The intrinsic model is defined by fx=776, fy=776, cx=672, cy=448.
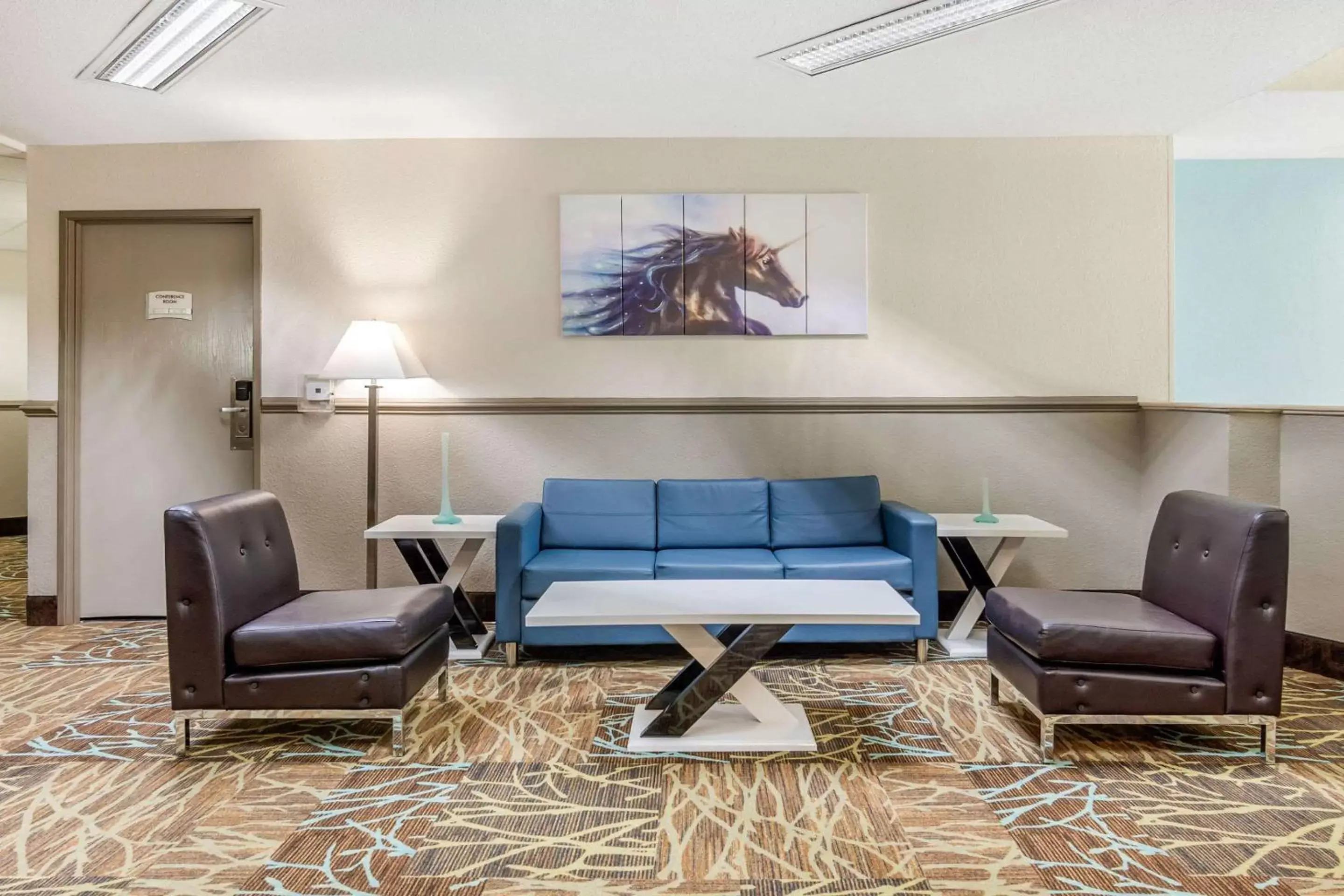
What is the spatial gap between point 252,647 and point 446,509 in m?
1.49

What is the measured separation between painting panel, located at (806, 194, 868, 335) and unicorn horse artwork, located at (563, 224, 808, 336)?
0.47 feet

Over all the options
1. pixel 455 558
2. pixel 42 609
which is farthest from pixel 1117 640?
pixel 42 609

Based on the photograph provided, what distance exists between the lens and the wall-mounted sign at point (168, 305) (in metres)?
4.52

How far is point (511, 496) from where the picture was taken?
454 centimetres

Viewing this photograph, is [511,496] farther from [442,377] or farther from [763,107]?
[763,107]

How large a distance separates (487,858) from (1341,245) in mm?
6161

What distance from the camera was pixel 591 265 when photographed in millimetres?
4461

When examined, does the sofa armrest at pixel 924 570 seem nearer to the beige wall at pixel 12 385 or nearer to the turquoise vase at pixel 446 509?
the turquoise vase at pixel 446 509

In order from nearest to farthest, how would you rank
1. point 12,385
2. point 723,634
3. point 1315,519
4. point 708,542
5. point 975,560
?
point 723,634
point 1315,519
point 975,560
point 708,542
point 12,385

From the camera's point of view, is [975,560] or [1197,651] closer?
[1197,651]

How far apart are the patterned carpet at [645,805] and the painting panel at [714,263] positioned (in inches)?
84.9

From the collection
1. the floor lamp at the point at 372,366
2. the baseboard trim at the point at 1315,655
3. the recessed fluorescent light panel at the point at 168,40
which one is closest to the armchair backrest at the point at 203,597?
the floor lamp at the point at 372,366

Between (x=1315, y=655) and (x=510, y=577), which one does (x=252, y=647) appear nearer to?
(x=510, y=577)

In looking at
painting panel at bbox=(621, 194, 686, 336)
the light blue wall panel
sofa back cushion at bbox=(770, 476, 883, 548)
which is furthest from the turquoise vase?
the light blue wall panel
